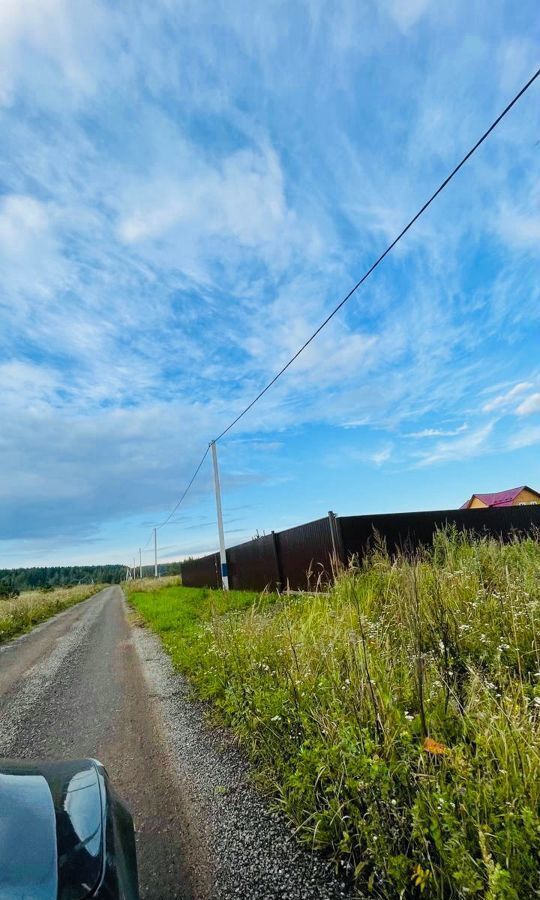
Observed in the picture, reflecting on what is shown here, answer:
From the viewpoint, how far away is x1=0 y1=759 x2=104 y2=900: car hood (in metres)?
1.10

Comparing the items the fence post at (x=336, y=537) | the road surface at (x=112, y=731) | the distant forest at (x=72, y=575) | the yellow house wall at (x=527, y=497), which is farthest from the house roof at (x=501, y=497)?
the distant forest at (x=72, y=575)

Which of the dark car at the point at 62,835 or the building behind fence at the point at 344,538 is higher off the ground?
the building behind fence at the point at 344,538

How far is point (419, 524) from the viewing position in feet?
38.7

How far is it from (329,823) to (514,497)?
101ft

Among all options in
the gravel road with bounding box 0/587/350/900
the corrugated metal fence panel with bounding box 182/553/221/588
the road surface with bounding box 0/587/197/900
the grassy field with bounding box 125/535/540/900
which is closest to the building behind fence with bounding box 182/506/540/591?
the road surface with bounding box 0/587/197/900

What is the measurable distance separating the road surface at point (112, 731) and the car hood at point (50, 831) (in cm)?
102

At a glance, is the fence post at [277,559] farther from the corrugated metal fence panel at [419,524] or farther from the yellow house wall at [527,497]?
the yellow house wall at [527,497]

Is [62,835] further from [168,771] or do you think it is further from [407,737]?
[168,771]

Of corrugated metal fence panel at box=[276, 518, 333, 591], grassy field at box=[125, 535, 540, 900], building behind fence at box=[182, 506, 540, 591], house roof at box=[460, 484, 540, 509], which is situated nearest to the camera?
grassy field at box=[125, 535, 540, 900]

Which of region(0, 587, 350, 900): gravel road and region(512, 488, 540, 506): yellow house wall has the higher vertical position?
region(512, 488, 540, 506): yellow house wall

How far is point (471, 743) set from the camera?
2.49 meters

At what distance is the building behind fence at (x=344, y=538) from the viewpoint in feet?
33.0

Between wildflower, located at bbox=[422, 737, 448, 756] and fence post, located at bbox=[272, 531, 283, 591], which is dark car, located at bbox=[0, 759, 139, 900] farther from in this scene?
fence post, located at bbox=[272, 531, 283, 591]

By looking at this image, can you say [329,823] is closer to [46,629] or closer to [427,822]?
[427,822]
